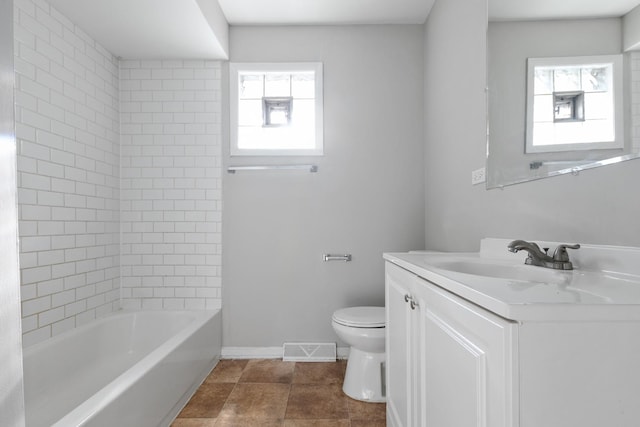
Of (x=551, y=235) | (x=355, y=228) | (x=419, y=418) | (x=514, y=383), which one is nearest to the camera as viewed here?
(x=514, y=383)

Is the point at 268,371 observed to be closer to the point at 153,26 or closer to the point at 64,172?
the point at 64,172

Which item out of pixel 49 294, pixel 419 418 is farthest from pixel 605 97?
pixel 49 294

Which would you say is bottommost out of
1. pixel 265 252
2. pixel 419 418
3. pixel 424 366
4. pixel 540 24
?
pixel 419 418

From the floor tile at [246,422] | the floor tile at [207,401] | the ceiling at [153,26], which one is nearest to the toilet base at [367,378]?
the floor tile at [246,422]

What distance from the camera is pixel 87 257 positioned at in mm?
2148

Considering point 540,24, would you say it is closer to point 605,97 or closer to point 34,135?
point 605,97

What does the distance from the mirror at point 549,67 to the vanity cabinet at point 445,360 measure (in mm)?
623

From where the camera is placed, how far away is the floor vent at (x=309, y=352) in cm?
240

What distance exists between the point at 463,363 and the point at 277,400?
148cm

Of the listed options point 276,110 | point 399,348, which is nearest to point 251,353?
point 399,348

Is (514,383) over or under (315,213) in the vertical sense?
under

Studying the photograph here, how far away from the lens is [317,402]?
184cm

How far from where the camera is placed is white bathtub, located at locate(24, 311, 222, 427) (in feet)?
4.29

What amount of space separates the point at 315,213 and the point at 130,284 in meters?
1.51
